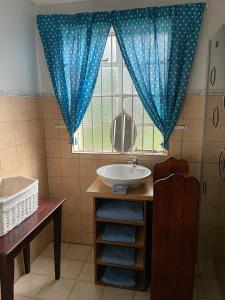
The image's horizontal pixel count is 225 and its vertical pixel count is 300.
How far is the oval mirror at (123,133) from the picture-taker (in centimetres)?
228

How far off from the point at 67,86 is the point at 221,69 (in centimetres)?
135

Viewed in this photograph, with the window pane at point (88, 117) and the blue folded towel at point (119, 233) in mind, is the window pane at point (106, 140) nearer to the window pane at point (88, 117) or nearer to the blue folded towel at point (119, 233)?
the window pane at point (88, 117)

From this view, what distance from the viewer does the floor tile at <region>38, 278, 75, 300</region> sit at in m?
1.90

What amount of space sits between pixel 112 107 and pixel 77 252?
159 centimetres

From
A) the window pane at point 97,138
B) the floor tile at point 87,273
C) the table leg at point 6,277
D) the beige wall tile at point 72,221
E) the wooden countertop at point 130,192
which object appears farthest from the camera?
the beige wall tile at point 72,221

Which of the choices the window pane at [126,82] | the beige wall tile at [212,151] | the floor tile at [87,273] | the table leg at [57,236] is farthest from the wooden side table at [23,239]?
the beige wall tile at [212,151]

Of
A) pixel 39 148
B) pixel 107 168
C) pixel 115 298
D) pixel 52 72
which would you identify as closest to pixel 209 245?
pixel 115 298

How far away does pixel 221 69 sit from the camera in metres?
1.72

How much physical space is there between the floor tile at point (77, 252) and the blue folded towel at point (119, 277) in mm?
415

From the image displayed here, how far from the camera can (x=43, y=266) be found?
226 cm

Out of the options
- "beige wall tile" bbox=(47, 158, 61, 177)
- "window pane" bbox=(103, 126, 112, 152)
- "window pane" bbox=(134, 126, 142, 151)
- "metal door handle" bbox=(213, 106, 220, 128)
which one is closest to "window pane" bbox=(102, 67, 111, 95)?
"window pane" bbox=(103, 126, 112, 152)

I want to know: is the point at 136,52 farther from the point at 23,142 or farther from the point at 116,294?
the point at 116,294

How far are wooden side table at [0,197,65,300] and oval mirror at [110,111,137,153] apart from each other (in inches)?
31.3

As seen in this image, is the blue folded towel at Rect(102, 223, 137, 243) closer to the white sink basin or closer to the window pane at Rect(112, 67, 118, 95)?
the white sink basin
